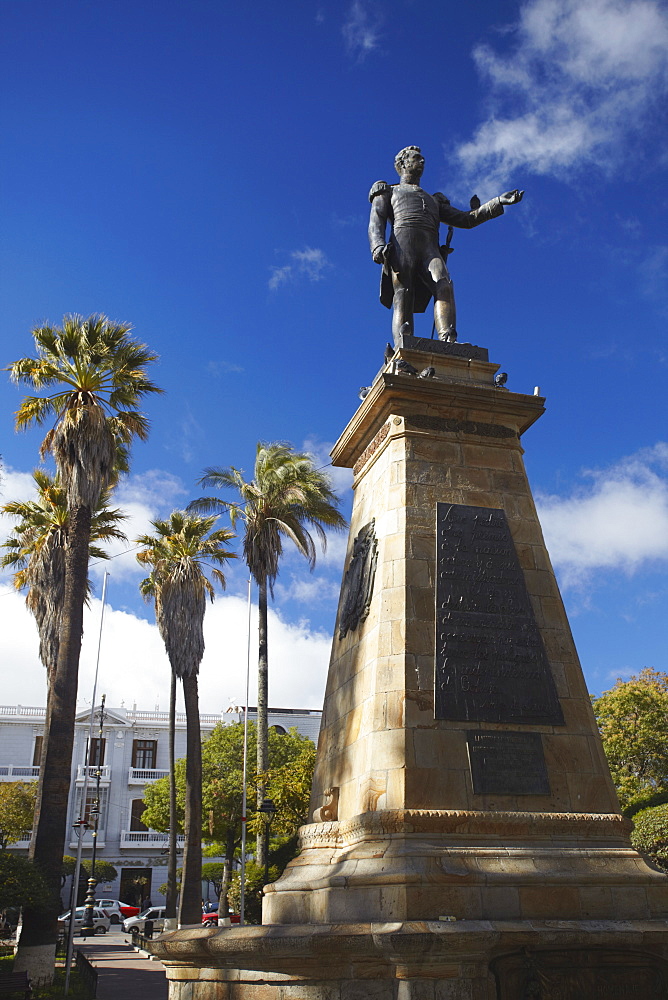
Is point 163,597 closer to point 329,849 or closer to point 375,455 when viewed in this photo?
point 375,455

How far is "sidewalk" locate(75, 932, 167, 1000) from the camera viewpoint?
1599cm

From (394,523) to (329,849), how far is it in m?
2.96

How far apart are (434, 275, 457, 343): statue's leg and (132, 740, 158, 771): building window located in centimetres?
4929

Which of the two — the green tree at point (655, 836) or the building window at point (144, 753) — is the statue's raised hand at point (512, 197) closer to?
the green tree at point (655, 836)

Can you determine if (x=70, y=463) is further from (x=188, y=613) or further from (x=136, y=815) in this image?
(x=136, y=815)

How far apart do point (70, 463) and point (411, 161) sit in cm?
1104

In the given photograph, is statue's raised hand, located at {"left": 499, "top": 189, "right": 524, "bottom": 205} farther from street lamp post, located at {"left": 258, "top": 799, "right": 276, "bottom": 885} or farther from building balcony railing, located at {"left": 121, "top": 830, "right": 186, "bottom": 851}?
building balcony railing, located at {"left": 121, "top": 830, "right": 186, "bottom": 851}

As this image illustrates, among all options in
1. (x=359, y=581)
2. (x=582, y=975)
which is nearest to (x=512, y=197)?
(x=359, y=581)

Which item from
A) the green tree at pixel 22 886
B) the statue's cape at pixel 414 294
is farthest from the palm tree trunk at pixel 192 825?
the statue's cape at pixel 414 294

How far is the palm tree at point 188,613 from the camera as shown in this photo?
23000 mm

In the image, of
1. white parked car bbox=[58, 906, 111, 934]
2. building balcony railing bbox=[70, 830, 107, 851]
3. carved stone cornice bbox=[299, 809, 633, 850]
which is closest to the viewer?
carved stone cornice bbox=[299, 809, 633, 850]

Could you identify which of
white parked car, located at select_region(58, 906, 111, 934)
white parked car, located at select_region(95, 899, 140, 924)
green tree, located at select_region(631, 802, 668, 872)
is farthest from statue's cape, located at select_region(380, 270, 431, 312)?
white parked car, located at select_region(95, 899, 140, 924)

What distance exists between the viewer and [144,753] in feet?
176

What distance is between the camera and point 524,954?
220 inches
